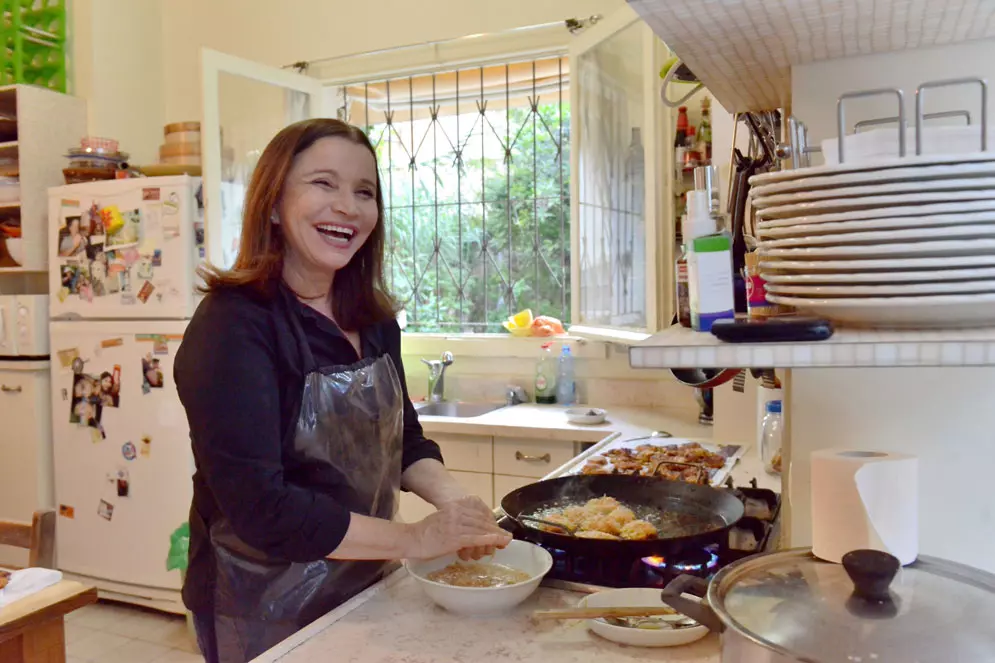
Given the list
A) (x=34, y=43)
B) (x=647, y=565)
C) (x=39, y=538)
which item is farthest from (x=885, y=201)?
(x=34, y=43)

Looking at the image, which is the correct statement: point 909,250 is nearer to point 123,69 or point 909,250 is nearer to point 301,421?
point 301,421

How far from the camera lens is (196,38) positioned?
164 inches

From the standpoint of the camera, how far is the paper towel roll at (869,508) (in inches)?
31.7

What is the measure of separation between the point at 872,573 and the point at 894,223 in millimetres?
287

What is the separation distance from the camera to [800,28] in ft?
2.92

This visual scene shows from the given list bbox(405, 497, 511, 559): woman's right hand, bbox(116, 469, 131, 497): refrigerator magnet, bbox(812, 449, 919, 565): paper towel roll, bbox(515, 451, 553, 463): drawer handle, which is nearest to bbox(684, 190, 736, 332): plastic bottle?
bbox(812, 449, 919, 565): paper towel roll

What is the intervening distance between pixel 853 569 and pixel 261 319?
37.1 inches

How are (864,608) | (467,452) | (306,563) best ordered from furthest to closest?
(467,452), (306,563), (864,608)

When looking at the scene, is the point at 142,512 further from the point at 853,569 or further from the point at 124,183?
the point at 853,569

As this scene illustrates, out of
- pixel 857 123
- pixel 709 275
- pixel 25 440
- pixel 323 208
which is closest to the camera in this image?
pixel 709 275

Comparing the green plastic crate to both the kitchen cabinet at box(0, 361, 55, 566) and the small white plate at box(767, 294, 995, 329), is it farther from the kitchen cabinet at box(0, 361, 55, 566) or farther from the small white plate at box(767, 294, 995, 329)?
the small white plate at box(767, 294, 995, 329)

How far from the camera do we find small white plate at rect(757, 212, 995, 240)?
66 cm

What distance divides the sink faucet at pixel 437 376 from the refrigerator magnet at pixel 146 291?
1.17 metres

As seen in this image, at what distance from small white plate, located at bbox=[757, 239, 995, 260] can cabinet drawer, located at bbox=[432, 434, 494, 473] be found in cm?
236
